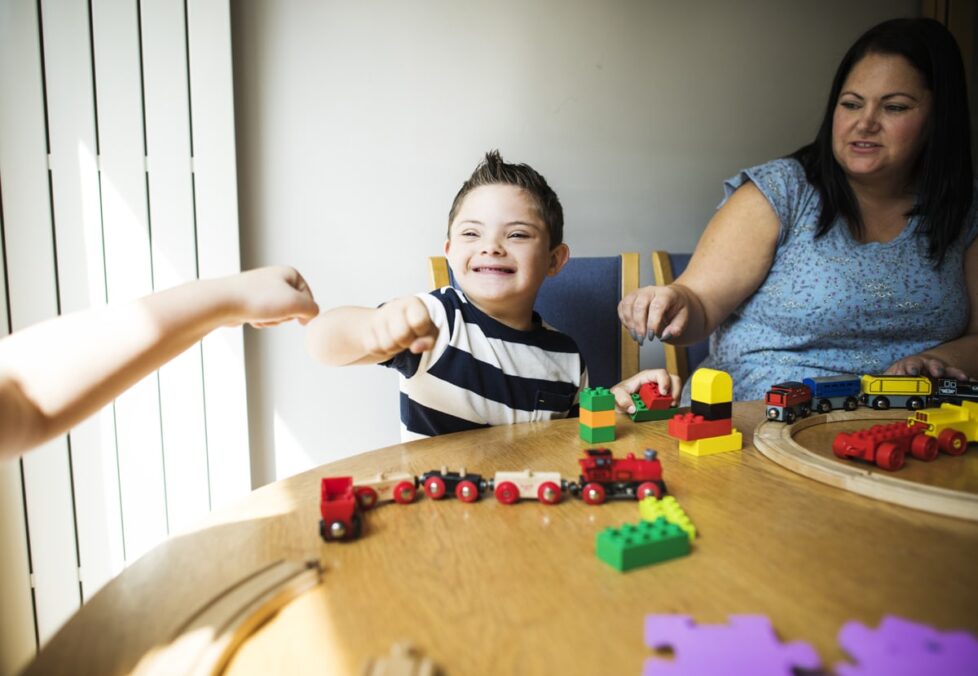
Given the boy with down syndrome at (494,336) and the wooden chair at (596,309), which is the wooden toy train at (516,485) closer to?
the boy with down syndrome at (494,336)

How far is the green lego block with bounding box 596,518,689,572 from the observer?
47 centimetres

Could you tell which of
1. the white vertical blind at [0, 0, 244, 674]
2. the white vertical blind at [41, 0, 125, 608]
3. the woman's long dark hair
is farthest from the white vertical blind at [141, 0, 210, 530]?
the woman's long dark hair

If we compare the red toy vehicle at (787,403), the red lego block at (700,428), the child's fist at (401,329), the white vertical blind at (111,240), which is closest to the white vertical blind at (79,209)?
the white vertical blind at (111,240)

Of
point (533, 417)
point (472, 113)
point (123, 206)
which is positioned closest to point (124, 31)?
point (123, 206)

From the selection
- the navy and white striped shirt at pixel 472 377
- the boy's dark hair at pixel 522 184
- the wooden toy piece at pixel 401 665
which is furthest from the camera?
the boy's dark hair at pixel 522 184

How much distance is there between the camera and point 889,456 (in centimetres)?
69

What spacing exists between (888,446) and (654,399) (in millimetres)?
309

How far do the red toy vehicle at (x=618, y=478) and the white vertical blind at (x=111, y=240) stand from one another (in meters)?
1.08

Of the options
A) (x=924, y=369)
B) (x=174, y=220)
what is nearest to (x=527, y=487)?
(x=924, y=369)

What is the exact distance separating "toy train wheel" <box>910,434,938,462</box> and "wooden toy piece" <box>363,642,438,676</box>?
673 millimetres

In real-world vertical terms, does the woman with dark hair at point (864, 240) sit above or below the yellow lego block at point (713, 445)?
above

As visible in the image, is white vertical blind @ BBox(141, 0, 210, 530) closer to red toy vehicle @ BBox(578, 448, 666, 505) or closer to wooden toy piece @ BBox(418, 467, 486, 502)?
wooden toy piece @ BBox(418, 467, 486, 502)

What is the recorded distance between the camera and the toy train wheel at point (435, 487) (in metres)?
0.60

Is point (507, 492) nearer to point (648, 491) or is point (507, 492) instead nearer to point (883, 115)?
point (648, 491)
